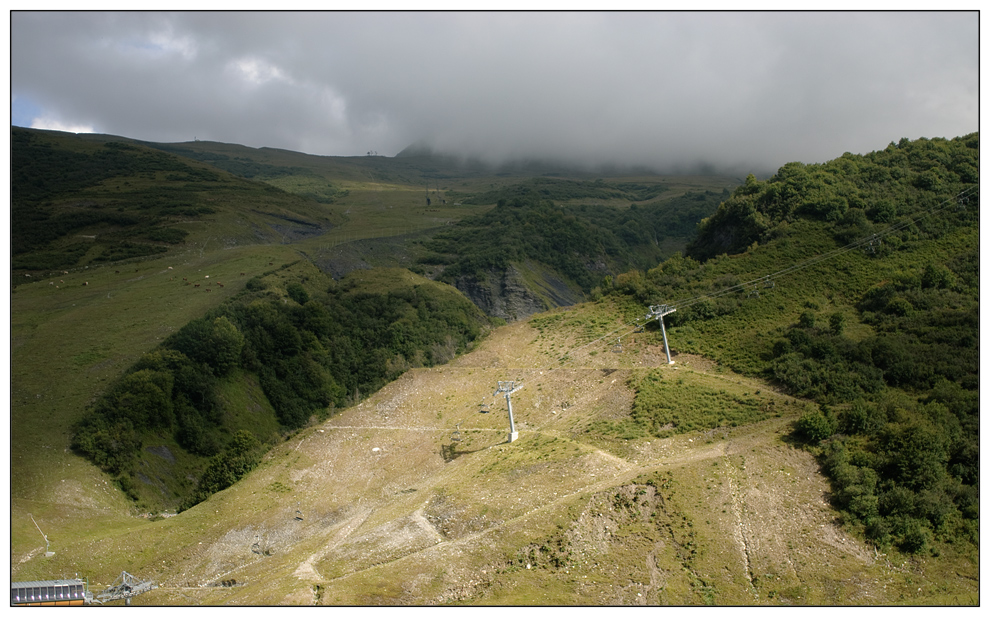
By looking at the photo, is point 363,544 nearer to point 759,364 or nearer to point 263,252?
point 759,364

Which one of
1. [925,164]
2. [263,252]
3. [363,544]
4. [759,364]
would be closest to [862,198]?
[925,164]

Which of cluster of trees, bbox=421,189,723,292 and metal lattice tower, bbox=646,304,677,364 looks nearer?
metal lattice tower, bbox=646,304,677,364

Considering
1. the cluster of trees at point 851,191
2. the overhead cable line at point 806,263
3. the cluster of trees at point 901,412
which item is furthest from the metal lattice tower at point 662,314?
the cluster of trees at point 851,191

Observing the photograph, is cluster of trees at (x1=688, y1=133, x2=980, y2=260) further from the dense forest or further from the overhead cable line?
the overhead cable line

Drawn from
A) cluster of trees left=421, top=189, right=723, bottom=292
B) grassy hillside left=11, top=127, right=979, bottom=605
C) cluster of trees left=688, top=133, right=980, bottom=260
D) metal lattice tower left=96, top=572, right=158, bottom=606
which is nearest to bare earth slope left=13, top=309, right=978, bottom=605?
grassy hillside left=11, top=127, right=979, bottom=605

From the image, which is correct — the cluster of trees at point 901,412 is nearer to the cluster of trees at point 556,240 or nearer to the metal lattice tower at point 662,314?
the metal lattice tower at point 662,314

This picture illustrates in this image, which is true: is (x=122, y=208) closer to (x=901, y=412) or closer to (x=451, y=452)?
(x=451, y=452)

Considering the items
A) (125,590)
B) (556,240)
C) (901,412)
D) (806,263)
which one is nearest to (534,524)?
(125,590)
